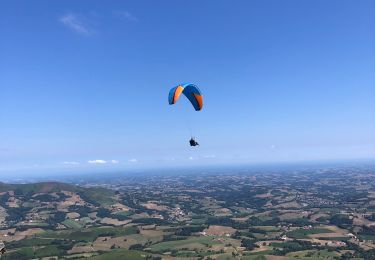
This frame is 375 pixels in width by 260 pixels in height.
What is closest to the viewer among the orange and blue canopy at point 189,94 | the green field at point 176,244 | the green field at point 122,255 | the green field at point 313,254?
the orange and blue canopy at point 189,94

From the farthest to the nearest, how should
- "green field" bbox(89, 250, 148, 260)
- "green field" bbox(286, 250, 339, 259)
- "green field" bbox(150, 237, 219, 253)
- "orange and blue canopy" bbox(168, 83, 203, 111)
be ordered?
"green field" bbox(150, 237, 219, 253), "green field" bbox(89, 250, 148, 260), "green field" bbox(286, 250, 339, 259), "orange and blue canopy" bbox(168, 83, 203, 111)

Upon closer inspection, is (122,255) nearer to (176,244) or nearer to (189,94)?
(176,244)

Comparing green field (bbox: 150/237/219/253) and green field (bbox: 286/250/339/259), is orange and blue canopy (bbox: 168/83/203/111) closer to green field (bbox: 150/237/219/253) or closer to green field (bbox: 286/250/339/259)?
green field (bbox: 286/250/339/259)

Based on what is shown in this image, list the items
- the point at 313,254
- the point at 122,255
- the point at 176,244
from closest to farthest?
the point at 122,255, the point at 313,254, the point at 176,244

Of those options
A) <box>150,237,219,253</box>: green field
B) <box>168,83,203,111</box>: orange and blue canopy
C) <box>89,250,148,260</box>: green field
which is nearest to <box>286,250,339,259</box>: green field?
<box>150,237,219,253</box>: green field

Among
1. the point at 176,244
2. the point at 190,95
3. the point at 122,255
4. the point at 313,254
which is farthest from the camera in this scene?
the point at 176,244

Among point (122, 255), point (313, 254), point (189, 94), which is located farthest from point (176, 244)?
point (189, 94)

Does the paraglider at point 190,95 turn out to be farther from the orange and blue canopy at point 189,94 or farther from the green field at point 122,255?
the green field at point 122,255

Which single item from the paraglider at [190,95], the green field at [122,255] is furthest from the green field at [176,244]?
the paraglider at [190,95]

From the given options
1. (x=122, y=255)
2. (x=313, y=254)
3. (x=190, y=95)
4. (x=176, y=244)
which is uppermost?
(x=190, y=95)
